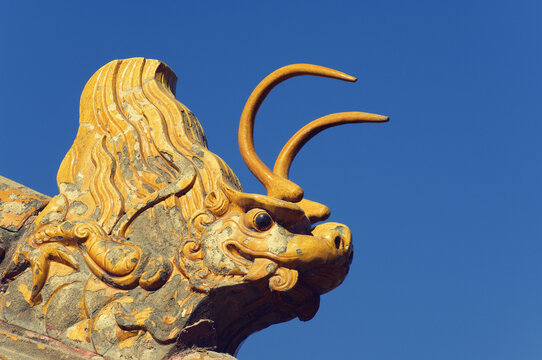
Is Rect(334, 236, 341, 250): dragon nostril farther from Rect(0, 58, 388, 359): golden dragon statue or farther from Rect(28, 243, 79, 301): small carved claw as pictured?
Rect(28, 243, 79, 301): small carved claw

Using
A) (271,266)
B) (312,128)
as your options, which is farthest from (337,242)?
(312,128)

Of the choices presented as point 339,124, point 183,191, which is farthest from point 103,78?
point 339,124

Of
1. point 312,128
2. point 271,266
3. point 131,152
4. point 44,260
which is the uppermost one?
point 312,128

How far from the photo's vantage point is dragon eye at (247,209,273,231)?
21.3 ft

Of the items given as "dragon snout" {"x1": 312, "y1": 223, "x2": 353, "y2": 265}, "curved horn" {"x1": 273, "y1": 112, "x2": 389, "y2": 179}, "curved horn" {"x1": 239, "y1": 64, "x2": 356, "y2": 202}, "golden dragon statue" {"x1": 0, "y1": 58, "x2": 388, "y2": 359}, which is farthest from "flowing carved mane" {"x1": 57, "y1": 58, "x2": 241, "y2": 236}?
"dragon snout" {"x1": 312, "y1": 223, "x2": 353, "y2": 265}

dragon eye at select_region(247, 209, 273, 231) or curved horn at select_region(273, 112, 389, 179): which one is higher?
curved horn at select_region(273, 112, 389, 179)

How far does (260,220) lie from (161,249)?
0.76 m

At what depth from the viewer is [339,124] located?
7.06 metres

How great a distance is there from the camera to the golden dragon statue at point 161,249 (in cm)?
638

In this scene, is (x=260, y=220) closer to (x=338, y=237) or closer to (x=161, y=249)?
(x=338, y=237)

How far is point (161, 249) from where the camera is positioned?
670 cm

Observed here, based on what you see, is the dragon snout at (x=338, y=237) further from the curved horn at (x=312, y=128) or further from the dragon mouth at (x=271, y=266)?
the curved horn at (x=312, y=128)

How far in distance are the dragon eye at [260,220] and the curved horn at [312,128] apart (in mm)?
542

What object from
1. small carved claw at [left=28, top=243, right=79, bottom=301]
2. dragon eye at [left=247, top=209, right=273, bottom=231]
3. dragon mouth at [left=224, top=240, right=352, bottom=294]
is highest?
dragon eye at [left=247, top=209, right=273, bottom=231]
